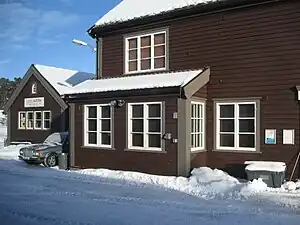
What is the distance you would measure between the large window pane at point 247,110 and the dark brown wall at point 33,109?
675 inches

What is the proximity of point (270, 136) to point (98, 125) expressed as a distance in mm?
7175

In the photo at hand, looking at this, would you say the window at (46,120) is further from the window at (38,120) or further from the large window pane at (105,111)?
the large window pane at (105,111)

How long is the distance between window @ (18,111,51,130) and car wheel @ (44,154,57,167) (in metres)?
10.7

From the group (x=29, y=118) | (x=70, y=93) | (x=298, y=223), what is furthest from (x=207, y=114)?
(x=29, y=118)


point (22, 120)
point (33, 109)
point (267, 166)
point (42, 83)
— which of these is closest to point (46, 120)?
point (33, 109)

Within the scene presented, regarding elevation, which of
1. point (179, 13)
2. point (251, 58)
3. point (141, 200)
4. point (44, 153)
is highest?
point (179, 13)

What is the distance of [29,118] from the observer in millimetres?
31531

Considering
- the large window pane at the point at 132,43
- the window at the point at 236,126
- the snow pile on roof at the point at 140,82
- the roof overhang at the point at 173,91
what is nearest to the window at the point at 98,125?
the roof overhang at the point at 173,91

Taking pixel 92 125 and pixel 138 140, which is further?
pixel 92 125

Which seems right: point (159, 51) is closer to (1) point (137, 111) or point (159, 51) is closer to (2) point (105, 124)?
(1) point (137, 111)

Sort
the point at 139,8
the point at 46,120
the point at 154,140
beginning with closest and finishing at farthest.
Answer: the point at 154,140 < the point at 139,8 < the point at 46,120

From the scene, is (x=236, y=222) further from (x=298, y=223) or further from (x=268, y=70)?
(x=268, y=70)

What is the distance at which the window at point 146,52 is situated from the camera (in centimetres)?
1717

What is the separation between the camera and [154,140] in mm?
15219
